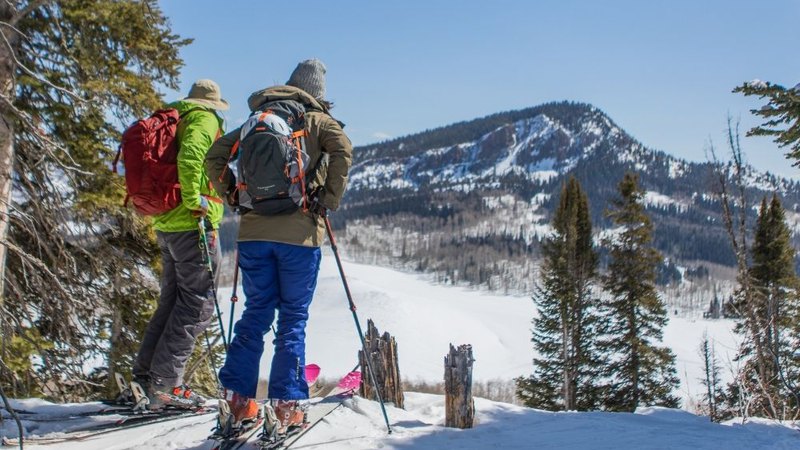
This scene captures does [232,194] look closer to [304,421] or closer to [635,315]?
[304,421]

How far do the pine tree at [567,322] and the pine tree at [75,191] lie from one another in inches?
684

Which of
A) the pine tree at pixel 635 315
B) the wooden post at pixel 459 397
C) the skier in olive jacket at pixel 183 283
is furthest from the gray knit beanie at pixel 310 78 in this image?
the pine tree at pixel 635 315

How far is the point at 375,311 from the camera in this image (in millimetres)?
77500

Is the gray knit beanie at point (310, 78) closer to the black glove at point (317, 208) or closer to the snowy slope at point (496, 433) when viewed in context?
the black glove at point (317, 208)

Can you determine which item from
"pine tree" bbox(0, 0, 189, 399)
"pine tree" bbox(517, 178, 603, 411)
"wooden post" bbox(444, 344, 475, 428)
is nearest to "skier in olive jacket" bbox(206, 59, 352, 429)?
"wooden post" bbox(444, 344, 475, 428)

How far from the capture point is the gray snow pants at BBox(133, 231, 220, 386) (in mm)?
4250

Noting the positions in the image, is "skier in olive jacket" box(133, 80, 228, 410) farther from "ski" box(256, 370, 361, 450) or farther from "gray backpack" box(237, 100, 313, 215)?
"ski" box(256, 370, 361, 450)

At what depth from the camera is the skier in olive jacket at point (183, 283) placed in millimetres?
4238

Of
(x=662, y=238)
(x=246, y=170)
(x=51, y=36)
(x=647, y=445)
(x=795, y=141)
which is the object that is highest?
(x=662, y=238)

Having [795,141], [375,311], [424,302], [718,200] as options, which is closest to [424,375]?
[375,311]

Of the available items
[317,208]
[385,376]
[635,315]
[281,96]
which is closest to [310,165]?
[317,208]

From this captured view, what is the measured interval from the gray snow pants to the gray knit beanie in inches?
54.8

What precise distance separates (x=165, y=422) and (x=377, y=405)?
1577 mm

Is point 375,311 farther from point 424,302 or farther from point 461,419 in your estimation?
point 461,419
